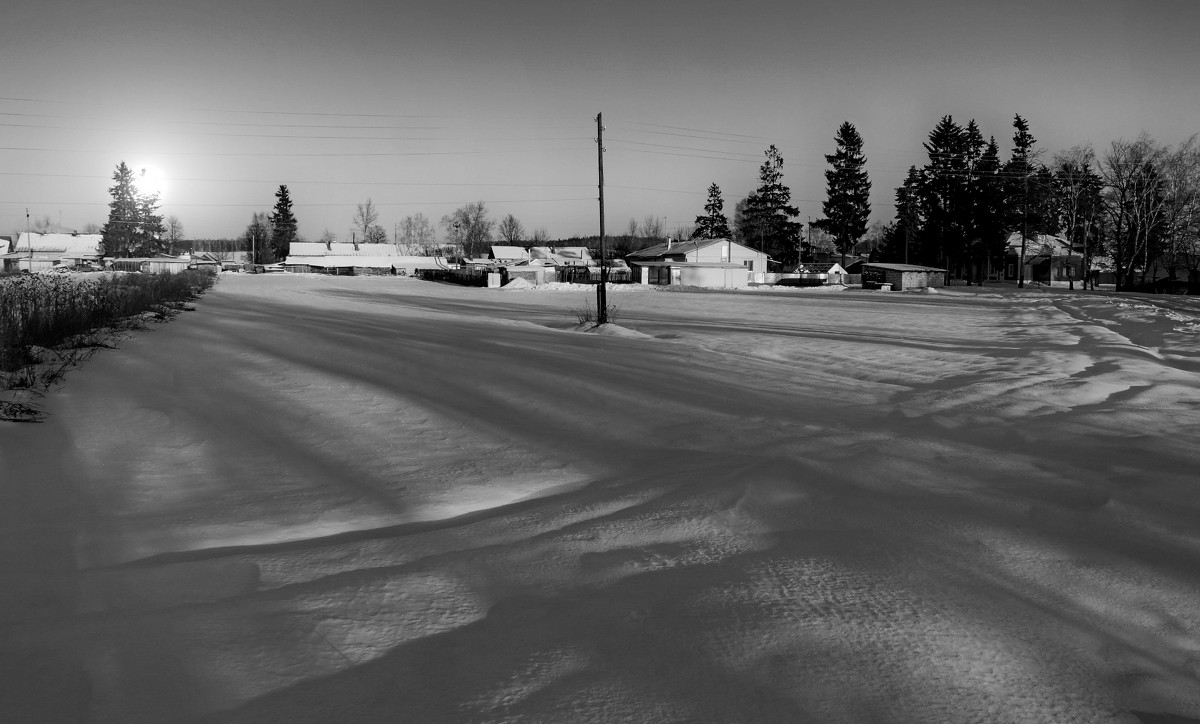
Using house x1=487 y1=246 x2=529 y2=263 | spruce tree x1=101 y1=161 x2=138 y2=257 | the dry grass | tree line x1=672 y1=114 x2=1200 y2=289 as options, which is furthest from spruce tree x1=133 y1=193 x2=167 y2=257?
the dry grass

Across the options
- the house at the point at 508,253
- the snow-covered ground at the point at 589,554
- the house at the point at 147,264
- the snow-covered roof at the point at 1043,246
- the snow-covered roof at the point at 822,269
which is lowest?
the snow-covered ground at the point at 589,554

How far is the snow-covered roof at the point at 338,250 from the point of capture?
10894cm

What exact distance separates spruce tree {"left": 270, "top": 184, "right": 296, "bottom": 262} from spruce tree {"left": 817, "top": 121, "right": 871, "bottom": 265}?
8229cm

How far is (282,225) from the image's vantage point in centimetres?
12044

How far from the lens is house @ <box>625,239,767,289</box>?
216 feet

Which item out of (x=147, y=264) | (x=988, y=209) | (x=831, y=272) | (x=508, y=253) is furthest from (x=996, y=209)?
(x=147, y=264)

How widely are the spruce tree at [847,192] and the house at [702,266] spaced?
13.9m

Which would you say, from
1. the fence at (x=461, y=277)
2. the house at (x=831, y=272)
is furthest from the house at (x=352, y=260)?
the house at (x=831, y=272)

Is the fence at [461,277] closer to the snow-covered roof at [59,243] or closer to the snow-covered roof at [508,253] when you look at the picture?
the snow-covered roof at [508,253]

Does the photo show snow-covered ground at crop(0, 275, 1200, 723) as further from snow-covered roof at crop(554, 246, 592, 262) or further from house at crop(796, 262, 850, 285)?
snow-covered roof at crop(554, 246, 592, 262)

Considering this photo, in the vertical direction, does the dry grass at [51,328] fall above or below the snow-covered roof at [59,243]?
below

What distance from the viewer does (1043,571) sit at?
11.6 feet

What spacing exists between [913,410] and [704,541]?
474 cm

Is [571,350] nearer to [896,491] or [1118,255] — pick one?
[896,491]
